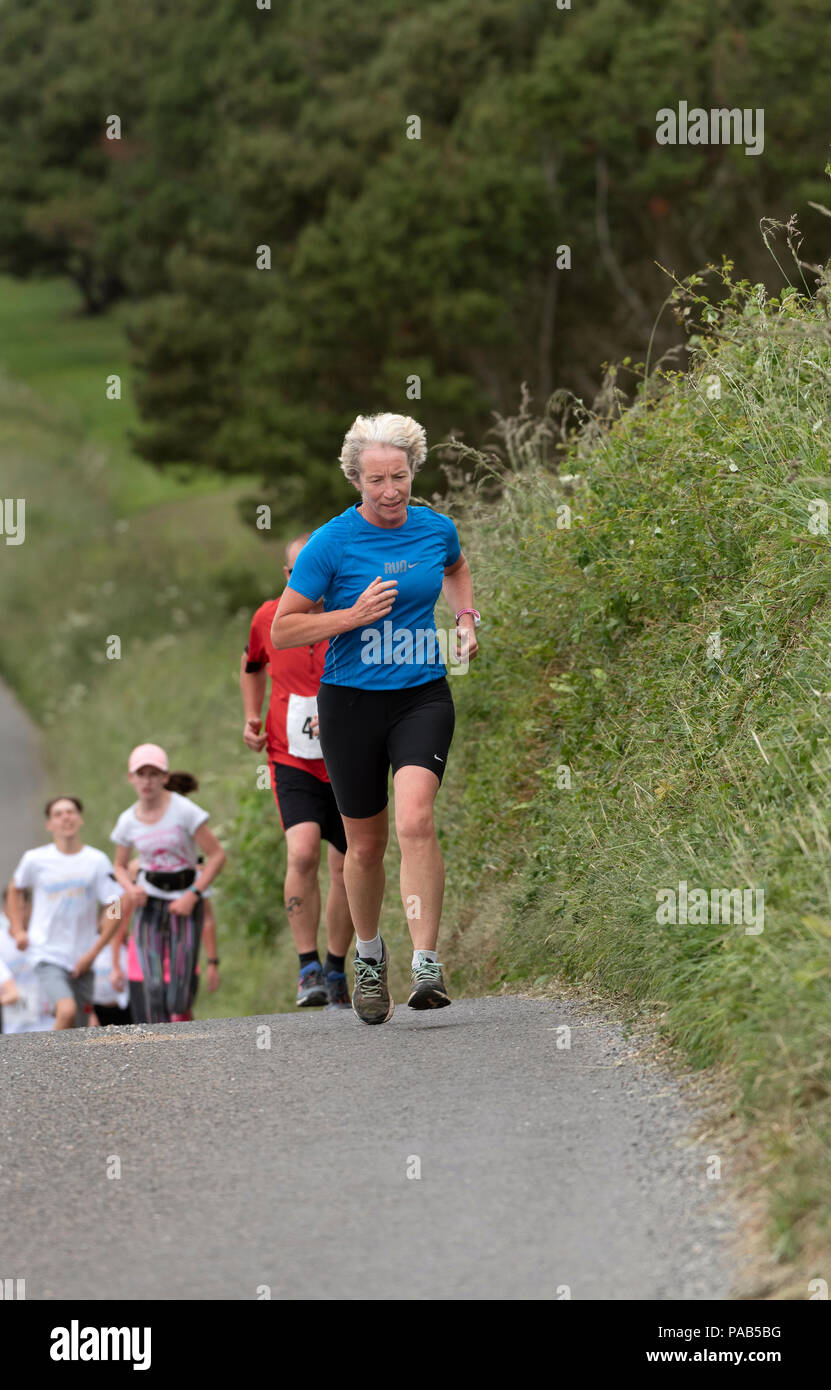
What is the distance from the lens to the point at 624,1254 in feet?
12.8

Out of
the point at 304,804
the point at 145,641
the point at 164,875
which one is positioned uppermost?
the point at 145,641

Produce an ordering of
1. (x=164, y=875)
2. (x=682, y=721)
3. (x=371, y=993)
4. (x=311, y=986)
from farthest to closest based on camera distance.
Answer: (x=164, y=875)
(x=311, y=986)
(x=682, y=721)
(x=371, y=993)

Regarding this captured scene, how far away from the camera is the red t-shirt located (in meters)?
8.25

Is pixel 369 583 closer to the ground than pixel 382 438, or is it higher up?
closer to the ground

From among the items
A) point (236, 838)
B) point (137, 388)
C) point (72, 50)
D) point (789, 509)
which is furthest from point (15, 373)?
point (789, 509)

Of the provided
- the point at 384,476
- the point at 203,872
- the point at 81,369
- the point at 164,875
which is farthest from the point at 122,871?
the point at 81,369

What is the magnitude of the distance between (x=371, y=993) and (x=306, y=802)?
186 centimetres

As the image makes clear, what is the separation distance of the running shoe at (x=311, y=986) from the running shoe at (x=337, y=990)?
29 cm

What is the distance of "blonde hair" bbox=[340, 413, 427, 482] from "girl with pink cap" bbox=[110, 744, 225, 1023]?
4.37m

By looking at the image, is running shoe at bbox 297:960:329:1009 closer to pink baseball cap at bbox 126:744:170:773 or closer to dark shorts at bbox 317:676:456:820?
dark shorts at bbox 317:676:456:820

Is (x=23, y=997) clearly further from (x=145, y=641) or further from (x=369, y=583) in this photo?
(x=145, y=641)

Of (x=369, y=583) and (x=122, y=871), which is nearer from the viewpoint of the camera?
(x=369, y=583)

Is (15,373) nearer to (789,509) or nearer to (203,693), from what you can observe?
(203,693)

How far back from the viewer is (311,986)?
26.9 feet
